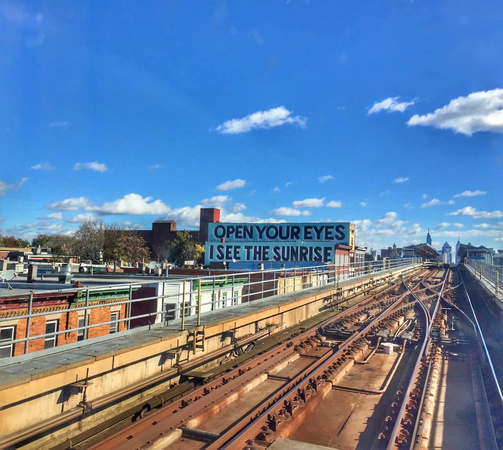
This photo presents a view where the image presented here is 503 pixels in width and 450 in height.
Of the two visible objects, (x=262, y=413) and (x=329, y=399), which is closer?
(x=262, y=413)

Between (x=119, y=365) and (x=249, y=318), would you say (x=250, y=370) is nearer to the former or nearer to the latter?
(x=249, y=318)

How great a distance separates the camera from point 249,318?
12070 millimetres

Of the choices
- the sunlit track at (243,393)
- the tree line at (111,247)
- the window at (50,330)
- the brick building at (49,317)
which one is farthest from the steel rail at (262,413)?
the tree line at (111,247)

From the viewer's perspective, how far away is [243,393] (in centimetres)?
858

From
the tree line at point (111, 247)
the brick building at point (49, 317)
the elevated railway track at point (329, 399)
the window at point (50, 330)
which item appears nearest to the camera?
the elevated railway track at point (329, 399)

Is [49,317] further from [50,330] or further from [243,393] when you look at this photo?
[243,393]

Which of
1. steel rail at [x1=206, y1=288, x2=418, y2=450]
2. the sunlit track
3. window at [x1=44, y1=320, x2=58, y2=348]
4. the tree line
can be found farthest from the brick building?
the tree line

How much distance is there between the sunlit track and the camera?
20.7 feet

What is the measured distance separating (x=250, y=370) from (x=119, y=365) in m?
3.75

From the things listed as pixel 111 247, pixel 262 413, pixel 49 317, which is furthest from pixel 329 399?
pixel 111 247

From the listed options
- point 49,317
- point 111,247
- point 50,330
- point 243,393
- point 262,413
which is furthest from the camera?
point 111,247

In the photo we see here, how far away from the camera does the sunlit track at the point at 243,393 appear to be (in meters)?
6.30

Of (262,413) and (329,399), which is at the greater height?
(262,413)

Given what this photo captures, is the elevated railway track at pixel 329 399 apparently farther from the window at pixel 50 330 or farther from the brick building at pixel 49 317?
the window at pixel 50 330
